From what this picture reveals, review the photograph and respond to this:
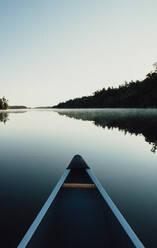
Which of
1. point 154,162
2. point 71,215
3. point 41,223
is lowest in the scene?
point 154,162

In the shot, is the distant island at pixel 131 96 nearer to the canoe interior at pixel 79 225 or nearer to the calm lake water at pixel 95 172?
the calm lake water at pixel 95 172

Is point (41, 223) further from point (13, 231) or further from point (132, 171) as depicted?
point (132, 171)

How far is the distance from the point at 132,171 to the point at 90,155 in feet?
12.5

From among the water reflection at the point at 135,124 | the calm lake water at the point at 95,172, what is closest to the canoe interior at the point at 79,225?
the calm lake water at the point at 95,172

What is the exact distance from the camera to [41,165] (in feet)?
31.4

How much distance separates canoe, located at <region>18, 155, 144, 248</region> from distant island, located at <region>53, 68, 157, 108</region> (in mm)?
97237

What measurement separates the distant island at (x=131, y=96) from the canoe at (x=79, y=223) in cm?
9724

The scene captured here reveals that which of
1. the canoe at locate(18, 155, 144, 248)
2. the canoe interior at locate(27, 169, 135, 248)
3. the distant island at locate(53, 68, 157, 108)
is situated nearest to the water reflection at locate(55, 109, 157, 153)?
the canoe at locate(18, 155, 144, 248)

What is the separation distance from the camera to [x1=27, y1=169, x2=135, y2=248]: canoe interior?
123 inches

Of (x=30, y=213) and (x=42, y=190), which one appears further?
(x=42, y=190)

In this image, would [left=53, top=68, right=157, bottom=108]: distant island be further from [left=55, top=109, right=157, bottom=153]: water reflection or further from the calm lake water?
the calm lake water

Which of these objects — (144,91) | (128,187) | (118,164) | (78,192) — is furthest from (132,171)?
(144,91)

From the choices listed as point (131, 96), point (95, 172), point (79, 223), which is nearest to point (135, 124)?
point (95, 172)

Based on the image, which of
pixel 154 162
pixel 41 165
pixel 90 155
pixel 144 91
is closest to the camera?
pixel 41 165
